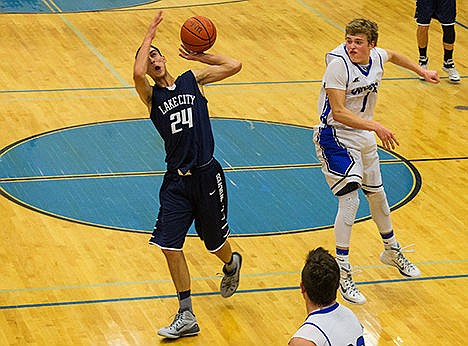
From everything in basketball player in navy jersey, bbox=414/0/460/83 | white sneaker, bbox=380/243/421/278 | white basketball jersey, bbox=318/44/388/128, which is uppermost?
white basketball jersey, bbox=318/44/388/128

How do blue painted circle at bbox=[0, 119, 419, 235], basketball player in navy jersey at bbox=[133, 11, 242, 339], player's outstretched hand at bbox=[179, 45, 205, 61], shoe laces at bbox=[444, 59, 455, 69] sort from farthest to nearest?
shoe laces at bbox=[444, 59, 455, 69]
blue painted circle at bbox=[0, 119, 419, 235]
player's outstretched hand at bbox=[179, 45, 205, 61]
basketball player in navy jersey at bbox=[133, 11, 242, 339]

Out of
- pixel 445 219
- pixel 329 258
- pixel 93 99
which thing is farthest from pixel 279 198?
pixel 329 258

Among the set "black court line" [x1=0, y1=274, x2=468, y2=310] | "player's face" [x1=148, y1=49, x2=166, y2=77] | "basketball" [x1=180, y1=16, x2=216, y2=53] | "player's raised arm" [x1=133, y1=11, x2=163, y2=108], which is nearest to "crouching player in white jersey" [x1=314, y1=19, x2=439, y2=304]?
"black court line" [x1=0, y1=274, x2=468, y2=310]

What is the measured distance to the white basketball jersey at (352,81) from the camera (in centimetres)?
761

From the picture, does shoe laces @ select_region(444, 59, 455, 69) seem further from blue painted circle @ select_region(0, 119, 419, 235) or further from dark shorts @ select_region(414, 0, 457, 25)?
blue painted circle @ select_region(0, 119, 419, 235)

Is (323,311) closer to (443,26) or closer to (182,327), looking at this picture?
(182,327)

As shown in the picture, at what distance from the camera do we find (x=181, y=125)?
727cm

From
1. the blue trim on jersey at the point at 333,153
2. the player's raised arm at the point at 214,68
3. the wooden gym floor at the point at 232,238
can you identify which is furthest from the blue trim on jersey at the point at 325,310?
the player's raised arm at the point at 214,68

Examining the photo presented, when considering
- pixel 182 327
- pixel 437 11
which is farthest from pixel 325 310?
pixel 437 11

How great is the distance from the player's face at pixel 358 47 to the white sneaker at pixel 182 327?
2182 mm

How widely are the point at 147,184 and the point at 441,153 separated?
10.4 ft

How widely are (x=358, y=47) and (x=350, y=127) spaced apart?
1.89 ft

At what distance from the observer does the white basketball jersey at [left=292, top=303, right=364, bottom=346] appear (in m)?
4.91

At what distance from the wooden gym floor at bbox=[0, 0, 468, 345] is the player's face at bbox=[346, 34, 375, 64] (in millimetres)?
1771
